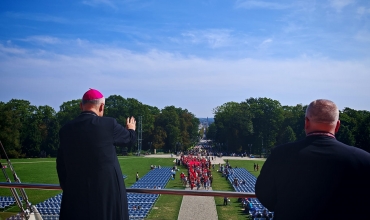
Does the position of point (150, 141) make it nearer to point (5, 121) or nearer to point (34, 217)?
point (5, 121)

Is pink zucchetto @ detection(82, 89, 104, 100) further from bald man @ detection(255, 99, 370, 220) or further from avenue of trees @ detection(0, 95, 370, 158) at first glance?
avenue of trees @ detection(0, 95, 370, 158)

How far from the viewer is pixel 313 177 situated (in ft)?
7.61

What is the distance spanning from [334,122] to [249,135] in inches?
3205

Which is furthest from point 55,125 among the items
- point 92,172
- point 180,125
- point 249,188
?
point 92,172

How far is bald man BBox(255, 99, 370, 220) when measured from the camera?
7.41 ft

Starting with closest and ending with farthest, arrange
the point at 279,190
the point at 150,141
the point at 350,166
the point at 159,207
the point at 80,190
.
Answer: the point at 350,166 < the point at 279,190 < the point at 80,190 < the point at 159,207 < the point at 150,141

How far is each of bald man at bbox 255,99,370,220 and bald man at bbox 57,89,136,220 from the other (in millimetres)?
1259

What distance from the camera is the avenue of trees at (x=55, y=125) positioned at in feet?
203

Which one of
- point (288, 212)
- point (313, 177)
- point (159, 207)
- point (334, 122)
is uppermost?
point (334, 122)

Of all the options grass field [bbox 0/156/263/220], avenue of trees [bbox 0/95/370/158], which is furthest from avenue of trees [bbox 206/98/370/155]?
grass field [bbox 0/156/263/220]

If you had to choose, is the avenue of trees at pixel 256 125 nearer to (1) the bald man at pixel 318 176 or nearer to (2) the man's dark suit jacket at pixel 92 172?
(2) the man's dark suit jacket at pixel 92 172

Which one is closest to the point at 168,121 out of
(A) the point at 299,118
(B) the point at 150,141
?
(B) the point at 150,141

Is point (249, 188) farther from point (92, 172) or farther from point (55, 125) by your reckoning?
point (55, 125)

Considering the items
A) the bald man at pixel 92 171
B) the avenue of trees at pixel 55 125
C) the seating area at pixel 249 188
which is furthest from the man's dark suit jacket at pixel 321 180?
the avenue of trees at pixel 55 125
